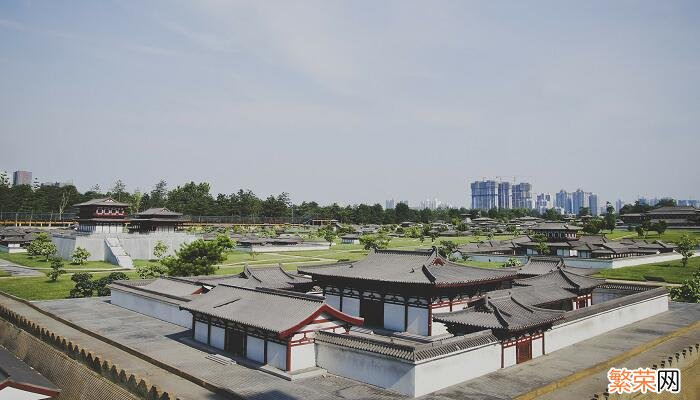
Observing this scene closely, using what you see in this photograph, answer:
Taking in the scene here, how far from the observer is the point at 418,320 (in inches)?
1166

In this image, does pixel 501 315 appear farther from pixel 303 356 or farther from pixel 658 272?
pixel 658 272

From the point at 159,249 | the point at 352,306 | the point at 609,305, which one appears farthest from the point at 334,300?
the point at 159,249

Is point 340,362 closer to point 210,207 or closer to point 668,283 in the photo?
point 668,283

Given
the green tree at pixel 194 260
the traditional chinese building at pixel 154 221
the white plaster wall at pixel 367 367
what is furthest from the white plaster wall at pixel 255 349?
the traditional chinese building at pixel 154 221

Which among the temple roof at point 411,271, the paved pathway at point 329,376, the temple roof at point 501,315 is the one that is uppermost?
the temple roof at point 411,271

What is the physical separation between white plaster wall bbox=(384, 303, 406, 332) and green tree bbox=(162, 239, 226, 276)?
25980 millimetres

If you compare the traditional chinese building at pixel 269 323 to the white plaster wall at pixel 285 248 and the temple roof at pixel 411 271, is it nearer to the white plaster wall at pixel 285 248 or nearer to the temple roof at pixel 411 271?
the temple roof at pixel 411 271

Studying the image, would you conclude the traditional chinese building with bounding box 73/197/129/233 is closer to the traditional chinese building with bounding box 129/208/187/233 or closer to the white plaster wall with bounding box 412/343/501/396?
the traditional chinese building with bounding box 129/208/187/233

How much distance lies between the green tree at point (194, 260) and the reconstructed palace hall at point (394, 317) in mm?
8840

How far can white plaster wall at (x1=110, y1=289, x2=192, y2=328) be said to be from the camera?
35094 millimetres

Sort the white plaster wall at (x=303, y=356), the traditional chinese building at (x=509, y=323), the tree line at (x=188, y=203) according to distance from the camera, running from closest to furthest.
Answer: the white plaster wall at (x=303, y=356), the traditional chinese building at (x=509, y=323), the tree line at (x=188, y=203)

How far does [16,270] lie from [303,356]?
54.0 metres

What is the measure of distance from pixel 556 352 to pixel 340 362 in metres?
13.5

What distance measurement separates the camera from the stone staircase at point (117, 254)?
67.9 meters
